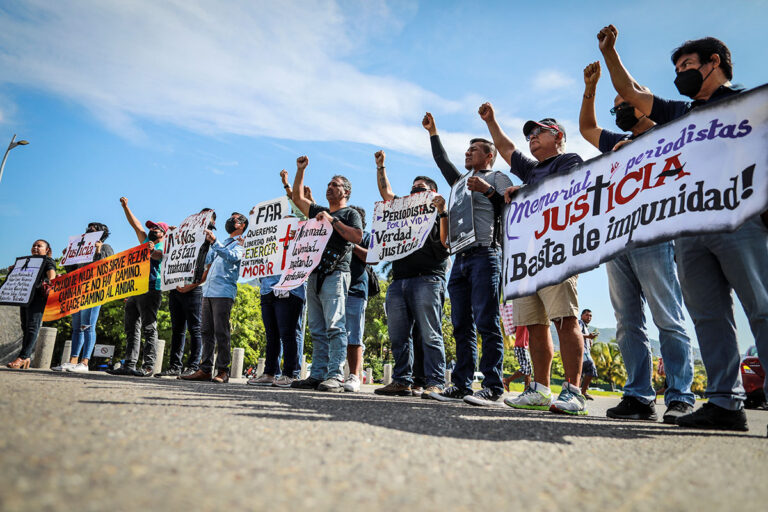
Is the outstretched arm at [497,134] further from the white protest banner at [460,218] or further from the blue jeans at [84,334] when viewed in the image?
the blue jeans at [84,334]

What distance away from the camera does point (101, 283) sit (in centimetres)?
793

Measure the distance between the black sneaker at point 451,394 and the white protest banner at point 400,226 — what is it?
164cm

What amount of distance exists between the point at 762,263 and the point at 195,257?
22.4ft

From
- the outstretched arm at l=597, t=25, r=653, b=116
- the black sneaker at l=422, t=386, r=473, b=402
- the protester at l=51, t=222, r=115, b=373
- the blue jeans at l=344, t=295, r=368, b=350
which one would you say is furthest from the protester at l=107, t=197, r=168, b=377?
the outstretched arm at l=597, t=25, r=653, b=116

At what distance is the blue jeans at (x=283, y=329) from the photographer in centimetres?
634

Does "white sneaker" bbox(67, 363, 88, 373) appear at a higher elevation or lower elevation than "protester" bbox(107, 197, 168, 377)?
lower

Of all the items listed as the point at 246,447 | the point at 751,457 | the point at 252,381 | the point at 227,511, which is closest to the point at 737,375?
the point at 751,457

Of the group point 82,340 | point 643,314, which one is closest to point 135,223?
point 82,340

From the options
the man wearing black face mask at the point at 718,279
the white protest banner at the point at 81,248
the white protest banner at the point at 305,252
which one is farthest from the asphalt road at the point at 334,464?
the white protest banner at the point at 81,248

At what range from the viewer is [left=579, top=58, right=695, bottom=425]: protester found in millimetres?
3459

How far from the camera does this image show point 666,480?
155cm

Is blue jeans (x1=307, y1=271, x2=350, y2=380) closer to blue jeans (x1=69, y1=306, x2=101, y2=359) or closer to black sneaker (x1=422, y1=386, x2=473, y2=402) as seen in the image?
black sneaker (x1=422, y1=386, x2=473, y2=402)

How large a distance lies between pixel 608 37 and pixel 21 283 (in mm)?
8996

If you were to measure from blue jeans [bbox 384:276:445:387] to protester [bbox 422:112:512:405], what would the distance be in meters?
0.32
